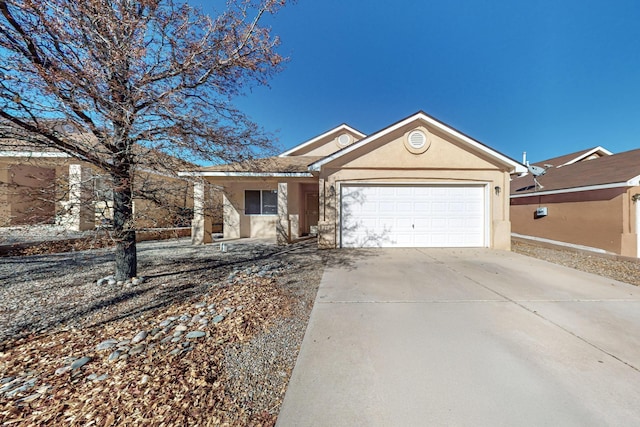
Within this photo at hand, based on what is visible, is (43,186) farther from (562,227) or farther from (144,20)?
(562,227)

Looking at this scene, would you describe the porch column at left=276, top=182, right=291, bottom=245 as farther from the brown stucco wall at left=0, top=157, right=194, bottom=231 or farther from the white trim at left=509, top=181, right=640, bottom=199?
the white trim at left=509, top=181, right=640, bottom=199

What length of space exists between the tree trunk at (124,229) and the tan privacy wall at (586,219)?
1464 centimetres

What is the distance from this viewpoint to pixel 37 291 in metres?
4.39

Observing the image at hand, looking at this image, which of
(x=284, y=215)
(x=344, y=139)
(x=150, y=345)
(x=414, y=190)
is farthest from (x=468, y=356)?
(x=344, y=139)

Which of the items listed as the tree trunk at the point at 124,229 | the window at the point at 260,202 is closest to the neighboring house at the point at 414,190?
the window at the point at 260,202

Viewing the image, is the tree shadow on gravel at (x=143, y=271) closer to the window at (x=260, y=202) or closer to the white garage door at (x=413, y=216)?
the white garage door at (x=413, y=216)

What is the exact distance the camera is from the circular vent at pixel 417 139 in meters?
8.65

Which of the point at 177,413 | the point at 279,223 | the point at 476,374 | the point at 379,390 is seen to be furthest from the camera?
the point at 279,223

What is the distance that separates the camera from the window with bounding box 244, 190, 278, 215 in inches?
458

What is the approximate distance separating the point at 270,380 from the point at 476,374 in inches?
78.2

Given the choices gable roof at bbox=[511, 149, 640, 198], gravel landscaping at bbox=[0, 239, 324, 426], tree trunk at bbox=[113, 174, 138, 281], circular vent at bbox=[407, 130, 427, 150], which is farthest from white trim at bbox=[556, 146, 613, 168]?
tree trunk at bbox=[113, 174, 138, 281]

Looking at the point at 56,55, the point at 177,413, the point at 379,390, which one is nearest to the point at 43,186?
the point at 56,55

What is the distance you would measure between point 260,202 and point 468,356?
410 inches

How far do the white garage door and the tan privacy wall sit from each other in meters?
4.62
